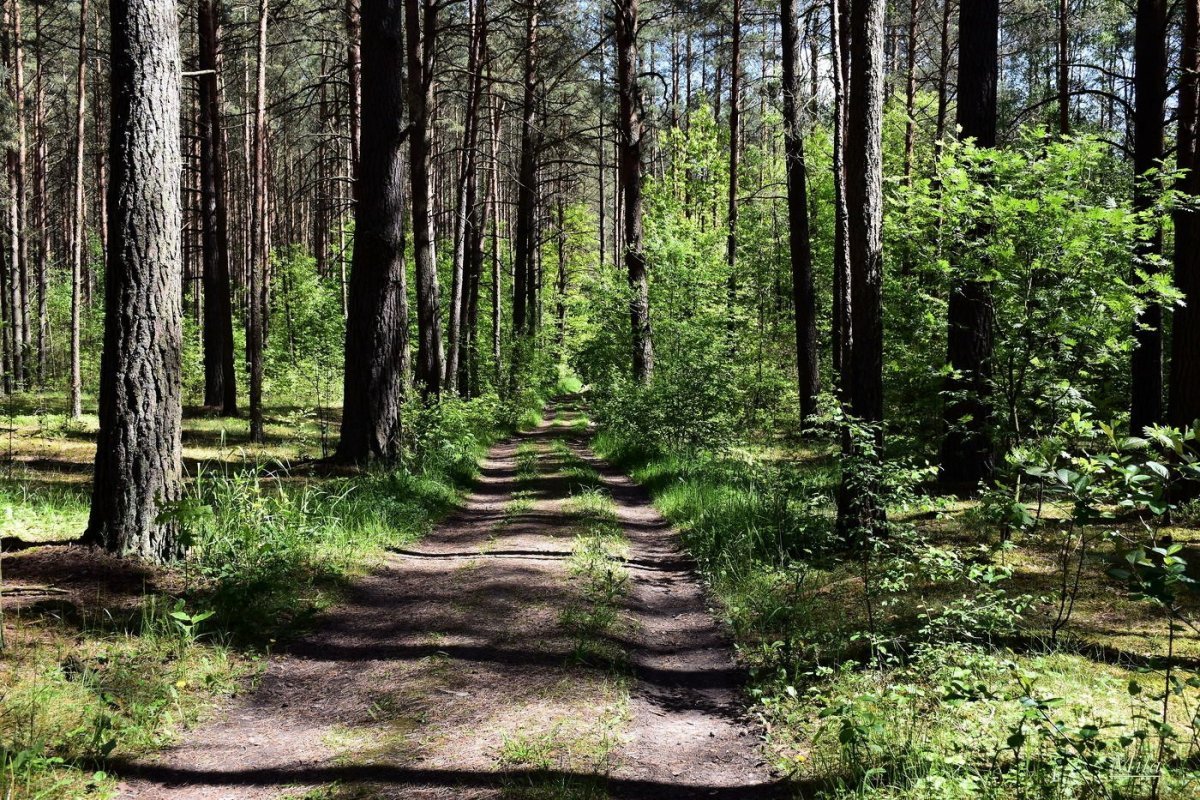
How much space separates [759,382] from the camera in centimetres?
1891

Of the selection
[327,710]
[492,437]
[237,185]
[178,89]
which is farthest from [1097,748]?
[237,185]

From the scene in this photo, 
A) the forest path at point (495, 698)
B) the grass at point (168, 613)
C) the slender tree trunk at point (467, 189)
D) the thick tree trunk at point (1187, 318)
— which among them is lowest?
the forest path at point (495, 698)

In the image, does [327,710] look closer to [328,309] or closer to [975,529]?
[975,529]

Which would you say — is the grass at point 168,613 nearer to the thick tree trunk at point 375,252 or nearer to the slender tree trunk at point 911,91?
the thick tree trunk at point 375,252

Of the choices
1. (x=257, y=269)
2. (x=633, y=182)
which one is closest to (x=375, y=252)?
(x=257, y=269)

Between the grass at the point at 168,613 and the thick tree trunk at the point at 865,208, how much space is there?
4768mm

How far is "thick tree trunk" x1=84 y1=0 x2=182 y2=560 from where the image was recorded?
5.53 m

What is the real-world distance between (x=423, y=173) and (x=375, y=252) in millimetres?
5031

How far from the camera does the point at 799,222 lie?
16.1 metres

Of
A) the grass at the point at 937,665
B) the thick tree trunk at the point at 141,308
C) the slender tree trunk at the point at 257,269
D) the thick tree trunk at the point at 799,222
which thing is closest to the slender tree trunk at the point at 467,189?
the slender tree trunk at the point at 257,269

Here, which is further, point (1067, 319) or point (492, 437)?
point (492, 437)

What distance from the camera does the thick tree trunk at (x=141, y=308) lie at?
5527 millimetres

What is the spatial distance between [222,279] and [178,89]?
41.1 ft

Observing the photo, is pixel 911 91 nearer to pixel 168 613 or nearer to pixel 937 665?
pixel 937 665
